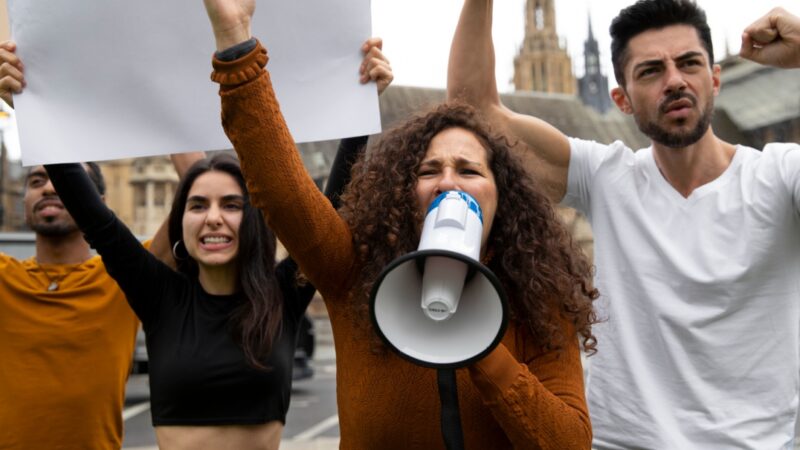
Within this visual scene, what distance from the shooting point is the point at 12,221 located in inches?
1540

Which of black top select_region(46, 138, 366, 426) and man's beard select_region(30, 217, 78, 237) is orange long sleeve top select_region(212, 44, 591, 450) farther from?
man's beard select_region(30, 217, 78, 237)

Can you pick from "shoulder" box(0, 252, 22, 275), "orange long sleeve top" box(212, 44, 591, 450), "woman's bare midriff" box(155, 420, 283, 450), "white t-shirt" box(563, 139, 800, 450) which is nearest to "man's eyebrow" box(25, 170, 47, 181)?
"shoulder" box(0, 252, 22, 275)

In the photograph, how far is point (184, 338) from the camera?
7.85 feet

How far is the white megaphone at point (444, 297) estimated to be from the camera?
127 cm

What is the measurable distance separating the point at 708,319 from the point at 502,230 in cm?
67

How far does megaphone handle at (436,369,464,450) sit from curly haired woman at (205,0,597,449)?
51mm

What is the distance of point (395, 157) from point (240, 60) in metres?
0.41

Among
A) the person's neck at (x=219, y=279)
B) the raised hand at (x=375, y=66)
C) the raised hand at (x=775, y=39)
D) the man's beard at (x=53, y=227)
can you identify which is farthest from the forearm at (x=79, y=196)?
the raised hand at (x=775, y=39)

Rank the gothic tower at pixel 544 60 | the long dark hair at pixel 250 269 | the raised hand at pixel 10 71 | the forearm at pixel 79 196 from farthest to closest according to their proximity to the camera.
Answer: the gothic tower at pixel 544 60 → the long dark hair at pixel 250 269 → the forearm at pixel 79 196 → the raised hand at pixel 10 71

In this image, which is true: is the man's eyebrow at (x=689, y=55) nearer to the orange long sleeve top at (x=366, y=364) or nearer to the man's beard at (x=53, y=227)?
the orange long sleeve top at (x=366, y=364)

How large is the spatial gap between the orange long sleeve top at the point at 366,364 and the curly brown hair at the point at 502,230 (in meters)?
0.04

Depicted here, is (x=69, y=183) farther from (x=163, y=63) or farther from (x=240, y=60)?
(x=240, y=60)

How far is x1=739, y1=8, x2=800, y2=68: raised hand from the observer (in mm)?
2023

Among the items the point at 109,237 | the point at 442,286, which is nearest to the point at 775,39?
the point at 442,286
